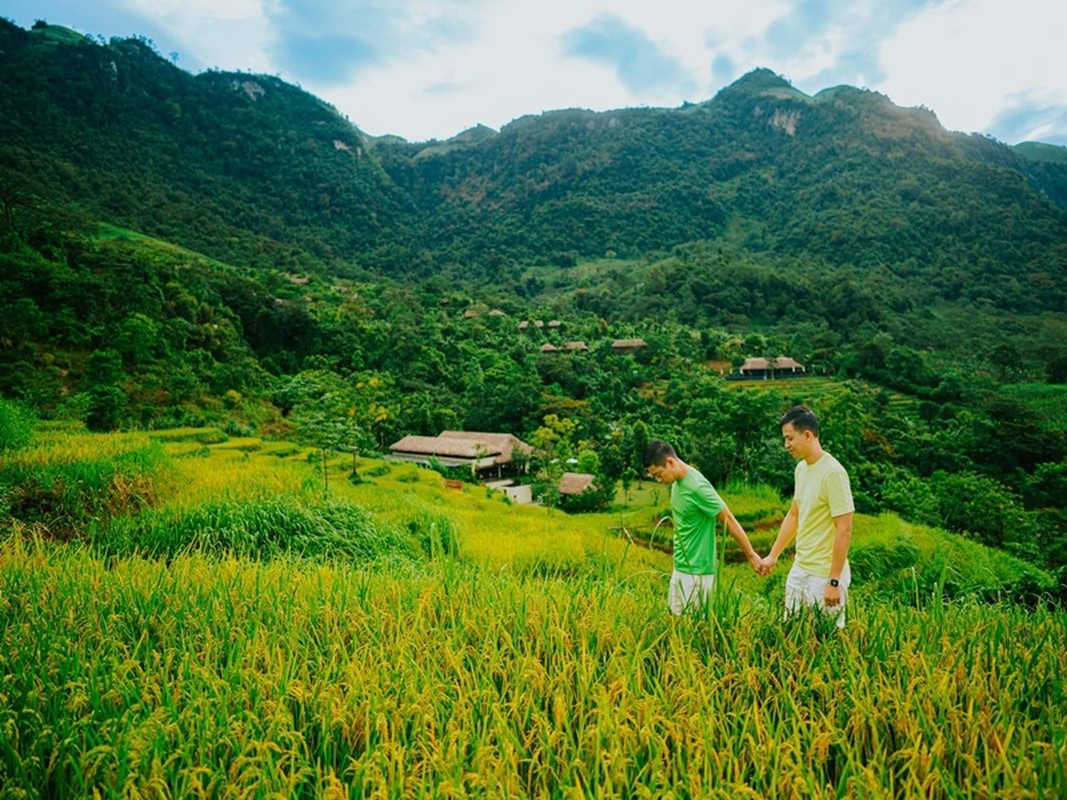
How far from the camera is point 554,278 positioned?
317 feet

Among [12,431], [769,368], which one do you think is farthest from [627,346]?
[12,431]

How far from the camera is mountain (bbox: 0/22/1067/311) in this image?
77250 mm

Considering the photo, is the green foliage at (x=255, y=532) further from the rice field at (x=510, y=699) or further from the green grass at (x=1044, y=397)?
the green grass at (x=1044, y=397)

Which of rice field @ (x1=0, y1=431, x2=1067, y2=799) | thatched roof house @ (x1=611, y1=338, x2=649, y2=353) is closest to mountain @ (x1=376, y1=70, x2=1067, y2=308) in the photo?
thatched roof house @ (x1=611, y1=338, x2=649, y2=353)

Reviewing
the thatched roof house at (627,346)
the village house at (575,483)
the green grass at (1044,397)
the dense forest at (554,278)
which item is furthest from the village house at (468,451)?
the green grass at (1044,397)

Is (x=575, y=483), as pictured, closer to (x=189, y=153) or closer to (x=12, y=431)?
(x=12, y=431)

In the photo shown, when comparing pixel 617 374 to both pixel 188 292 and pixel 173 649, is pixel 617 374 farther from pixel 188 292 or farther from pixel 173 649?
pixel 173 649

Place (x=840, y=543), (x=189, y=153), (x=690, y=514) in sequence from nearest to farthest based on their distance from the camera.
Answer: (x=840, y=543) < (x=690, y=514) < (x=189, y=153)

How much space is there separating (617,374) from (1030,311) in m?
59.8

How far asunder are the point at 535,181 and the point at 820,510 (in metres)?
146

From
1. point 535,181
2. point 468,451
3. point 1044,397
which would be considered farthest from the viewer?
point 535,181

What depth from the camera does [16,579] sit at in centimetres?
328

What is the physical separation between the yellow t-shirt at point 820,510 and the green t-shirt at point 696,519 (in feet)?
1.80

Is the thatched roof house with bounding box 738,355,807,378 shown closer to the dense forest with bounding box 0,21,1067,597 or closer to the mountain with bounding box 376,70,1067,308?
the dense forest with bounding box 0,21,1067,597
